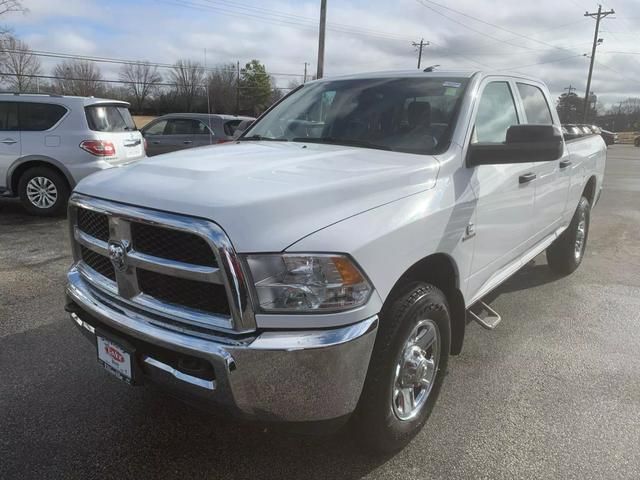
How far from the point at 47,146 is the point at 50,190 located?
673 millimetres

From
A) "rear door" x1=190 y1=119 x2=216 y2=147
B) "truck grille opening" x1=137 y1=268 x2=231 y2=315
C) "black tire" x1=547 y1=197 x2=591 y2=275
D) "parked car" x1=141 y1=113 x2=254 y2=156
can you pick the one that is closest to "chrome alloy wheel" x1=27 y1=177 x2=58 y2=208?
"parked car" x1=141 y1=113 x2=254 y2=156

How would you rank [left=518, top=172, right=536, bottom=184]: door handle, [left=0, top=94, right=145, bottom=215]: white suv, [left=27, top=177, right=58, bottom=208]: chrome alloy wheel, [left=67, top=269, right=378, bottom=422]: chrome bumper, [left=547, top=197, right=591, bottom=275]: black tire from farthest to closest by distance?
1. [left=27, top=177, right=58, bottom=208]: chrome alloy wheel
2. [left=0, top=94, right=145, bottom=215]: white suv
3. [left=547, top=197, right=591, bottom=275]: black tire
4. [left=518, top=172, right=536, bottom=184]: door handle
5. [left=67, top=269, right=378, bottom=422]: chrome bumper

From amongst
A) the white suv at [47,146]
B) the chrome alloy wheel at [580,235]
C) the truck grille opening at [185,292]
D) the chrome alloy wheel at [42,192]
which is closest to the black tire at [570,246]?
the chrome alloy wheel at [580,235]

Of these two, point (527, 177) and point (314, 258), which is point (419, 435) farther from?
point (527, 177)

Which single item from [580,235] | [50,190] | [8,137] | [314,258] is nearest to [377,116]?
[314,258]

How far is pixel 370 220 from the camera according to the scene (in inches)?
84.7

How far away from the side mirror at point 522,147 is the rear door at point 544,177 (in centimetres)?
96

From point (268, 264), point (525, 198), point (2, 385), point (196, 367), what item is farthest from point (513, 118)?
point (2, 385)

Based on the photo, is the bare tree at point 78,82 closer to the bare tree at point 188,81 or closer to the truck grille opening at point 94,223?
the bare tree at point 188,81

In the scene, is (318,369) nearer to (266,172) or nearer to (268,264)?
(268,264)

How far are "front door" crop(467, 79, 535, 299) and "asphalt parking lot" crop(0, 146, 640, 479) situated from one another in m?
0.69

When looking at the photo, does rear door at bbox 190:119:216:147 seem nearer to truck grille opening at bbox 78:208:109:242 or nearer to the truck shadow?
truck grille opening at bbox 78:208:109:242

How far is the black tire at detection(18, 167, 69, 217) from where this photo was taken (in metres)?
8.02

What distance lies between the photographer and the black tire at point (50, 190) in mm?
8016
